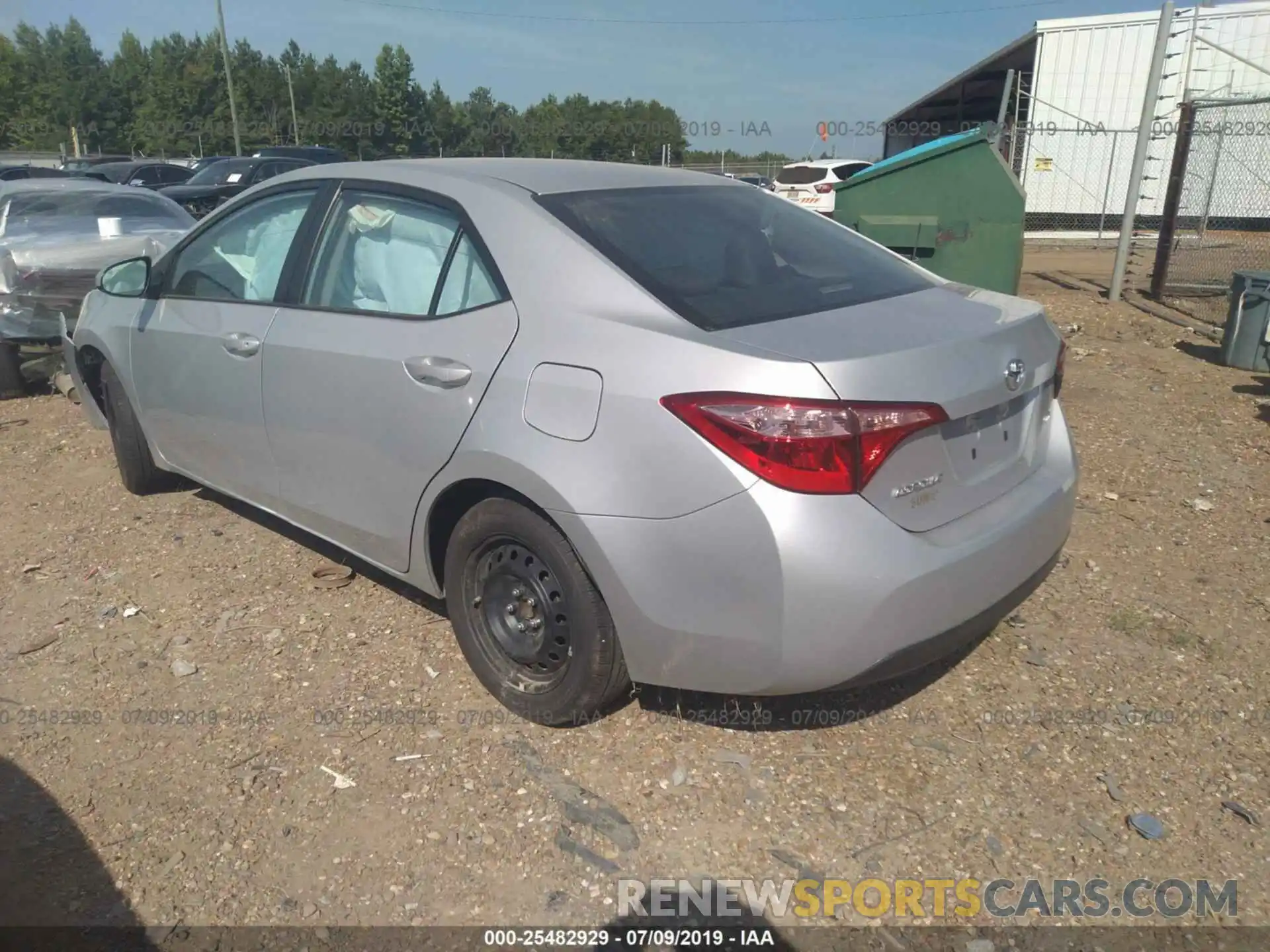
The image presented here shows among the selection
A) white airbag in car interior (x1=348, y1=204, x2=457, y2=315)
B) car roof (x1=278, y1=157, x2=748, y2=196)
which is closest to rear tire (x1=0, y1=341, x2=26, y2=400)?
car roof (x1=278, y1=157, x2=748, y2=196)

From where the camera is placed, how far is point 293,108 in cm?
5584

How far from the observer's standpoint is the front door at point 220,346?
355 cm

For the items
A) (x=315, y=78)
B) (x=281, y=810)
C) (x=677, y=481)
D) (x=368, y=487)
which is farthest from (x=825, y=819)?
(x=315, y=78)

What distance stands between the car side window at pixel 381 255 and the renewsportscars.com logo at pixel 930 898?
1871mm

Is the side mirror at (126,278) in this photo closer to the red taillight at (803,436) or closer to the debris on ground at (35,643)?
the debris on ground at (35,643)

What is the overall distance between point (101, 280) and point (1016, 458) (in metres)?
4.28

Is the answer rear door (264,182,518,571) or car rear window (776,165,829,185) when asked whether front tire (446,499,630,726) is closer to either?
rear door (264,182,518,571)

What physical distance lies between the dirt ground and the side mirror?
4.05 ft

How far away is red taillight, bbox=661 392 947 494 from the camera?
2.16 metres

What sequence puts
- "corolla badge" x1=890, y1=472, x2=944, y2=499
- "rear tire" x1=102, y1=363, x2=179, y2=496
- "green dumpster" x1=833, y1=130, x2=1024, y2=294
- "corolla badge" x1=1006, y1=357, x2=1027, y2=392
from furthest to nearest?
"green dumpster" x1=833, y1=130, x2=1024, y2=294 < "rear tire" x1=102, y1=363, x2=179, y2=496 < "corolla badge" x1=1006, y1=357, x2=1027, y2=392 < "corolla badge" x1=890, y1=472, x2=944, y2=499

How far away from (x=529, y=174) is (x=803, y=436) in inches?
59.8

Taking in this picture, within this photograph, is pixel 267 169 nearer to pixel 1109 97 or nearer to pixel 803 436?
pixel 803 436

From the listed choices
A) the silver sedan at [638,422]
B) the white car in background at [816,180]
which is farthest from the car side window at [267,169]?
the silver sedan at [638,422]

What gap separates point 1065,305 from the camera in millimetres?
10102
